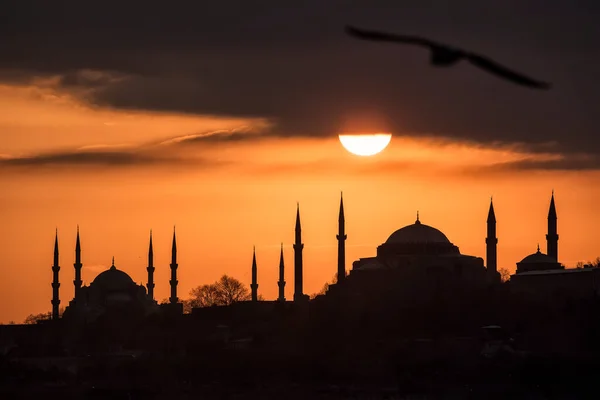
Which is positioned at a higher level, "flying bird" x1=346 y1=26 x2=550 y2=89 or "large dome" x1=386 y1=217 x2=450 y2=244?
"large dome" x1=386 y1=217 x2=450 y2=244

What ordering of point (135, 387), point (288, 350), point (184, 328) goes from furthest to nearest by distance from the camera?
point (184, 328) → point (288, 350) → point (135, 387)

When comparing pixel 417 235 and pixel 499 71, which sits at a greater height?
pixel 417 235

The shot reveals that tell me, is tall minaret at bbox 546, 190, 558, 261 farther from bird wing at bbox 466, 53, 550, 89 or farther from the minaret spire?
bird wing at bbox 466, 53, 550, 89

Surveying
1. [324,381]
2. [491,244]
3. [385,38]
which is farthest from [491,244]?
[385,38]

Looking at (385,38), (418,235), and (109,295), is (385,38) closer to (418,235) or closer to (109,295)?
(418,235)

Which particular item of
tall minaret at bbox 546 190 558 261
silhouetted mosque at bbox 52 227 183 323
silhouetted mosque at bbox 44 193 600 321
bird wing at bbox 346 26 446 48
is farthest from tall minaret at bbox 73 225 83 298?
bird wing at bbox 346 26 446 48

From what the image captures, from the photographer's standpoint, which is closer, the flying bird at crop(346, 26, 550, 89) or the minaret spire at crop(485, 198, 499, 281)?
the flying bird at crop(346, 26, 550, 89)

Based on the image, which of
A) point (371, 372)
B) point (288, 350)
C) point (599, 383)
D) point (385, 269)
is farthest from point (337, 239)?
point (599, 383)

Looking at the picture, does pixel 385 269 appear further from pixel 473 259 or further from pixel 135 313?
pixel 135 313
